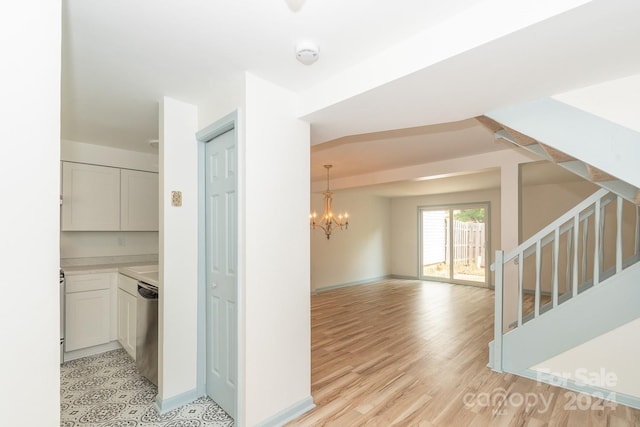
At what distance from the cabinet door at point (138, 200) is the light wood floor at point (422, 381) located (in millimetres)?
2665

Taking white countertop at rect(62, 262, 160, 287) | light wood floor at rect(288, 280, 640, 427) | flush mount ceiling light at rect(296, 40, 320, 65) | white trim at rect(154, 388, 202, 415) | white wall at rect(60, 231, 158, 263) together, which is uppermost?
flush mount ceiling light at rect(296, 40, 320, 65)

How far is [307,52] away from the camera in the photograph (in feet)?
5.44

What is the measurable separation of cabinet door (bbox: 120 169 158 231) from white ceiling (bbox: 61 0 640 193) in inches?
57.6

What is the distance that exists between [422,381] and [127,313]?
2952 millimetres

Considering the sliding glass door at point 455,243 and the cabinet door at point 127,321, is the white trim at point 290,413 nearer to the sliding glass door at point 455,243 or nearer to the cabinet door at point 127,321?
the cabinet door at point 127,321

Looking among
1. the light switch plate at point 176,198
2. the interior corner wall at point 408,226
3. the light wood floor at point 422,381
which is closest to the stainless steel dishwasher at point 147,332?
the light switch plate at point 176,198

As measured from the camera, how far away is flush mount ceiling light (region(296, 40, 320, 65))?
1.63 meters

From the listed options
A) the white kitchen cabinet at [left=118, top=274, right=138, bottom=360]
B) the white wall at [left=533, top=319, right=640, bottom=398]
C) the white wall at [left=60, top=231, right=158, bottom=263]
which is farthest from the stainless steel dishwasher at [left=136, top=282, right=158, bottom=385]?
the white wall at [left=533, top=319, right=640, bottom=398]

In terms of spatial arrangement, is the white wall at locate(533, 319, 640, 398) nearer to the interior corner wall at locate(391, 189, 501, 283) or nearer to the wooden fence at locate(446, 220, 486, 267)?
the wooden fence at locate(446, 220, 486, 267)

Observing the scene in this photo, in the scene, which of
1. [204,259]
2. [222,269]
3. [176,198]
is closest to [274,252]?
[222,269]

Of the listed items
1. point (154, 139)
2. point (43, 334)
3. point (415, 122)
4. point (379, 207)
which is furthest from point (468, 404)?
point (379, 207)

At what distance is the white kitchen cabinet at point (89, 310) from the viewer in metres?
3.08

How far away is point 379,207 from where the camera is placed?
8.38 m

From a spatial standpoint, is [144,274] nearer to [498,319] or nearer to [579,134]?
[498,319]
